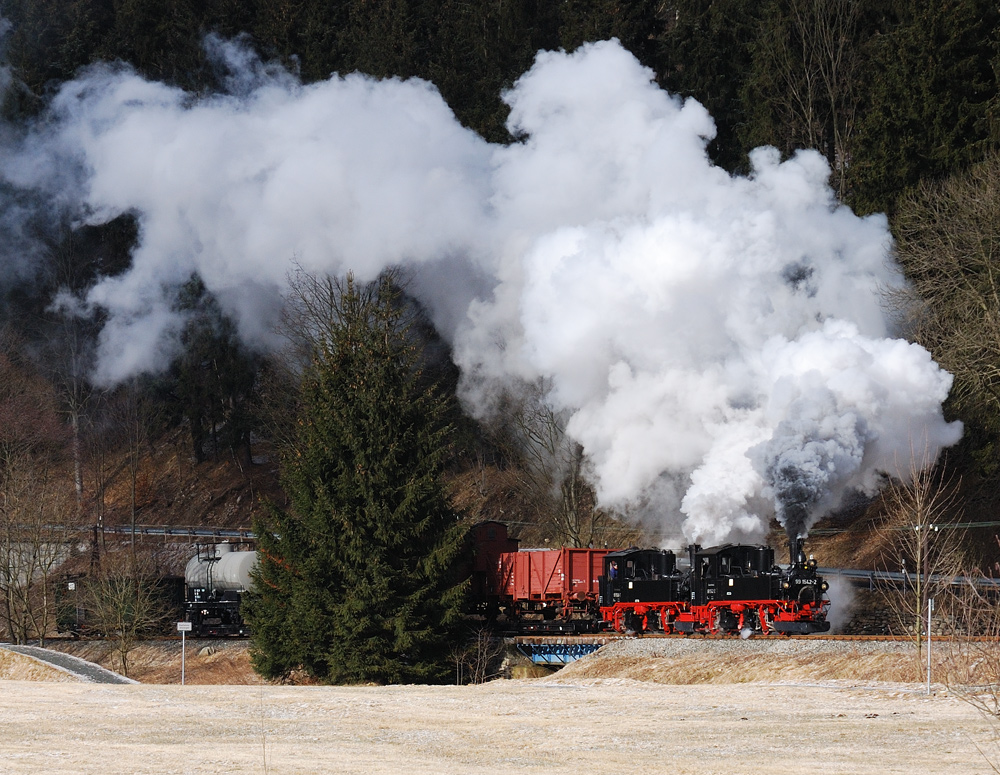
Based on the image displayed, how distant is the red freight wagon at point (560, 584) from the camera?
37.6 meters

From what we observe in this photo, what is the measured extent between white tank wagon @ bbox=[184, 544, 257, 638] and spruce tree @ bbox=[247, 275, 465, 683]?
8.73 meters

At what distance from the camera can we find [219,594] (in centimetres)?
4678

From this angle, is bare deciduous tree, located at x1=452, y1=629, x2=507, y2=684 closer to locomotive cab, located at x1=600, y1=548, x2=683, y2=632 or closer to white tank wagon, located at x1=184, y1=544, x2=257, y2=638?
locomotive cab, located at x1=600, y1=548, x2=683, y2=632

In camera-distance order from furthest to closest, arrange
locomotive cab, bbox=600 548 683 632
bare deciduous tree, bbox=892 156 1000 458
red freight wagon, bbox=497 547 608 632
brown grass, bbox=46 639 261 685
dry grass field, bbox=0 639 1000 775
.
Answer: brown grass, bbox=46 639 261 685 → bare deciduous tree, bbox=892 156 1000 458 → red freight wagon, bbox=497 547 608 632 → locomotive cab, bbox=600 548 683 632 → dry grass field, bbox=0 639 1000 775

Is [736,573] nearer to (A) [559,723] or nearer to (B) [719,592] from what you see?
(B) [719,592]

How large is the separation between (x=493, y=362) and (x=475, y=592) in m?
11.6

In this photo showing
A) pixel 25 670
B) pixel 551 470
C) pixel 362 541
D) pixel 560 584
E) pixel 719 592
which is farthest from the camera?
pixel 551 470

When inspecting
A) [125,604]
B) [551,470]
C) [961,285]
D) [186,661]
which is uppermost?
[961,285]

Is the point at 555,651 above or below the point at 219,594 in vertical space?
below

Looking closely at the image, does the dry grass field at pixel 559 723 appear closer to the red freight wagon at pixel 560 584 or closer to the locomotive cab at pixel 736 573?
the locomotive cab at pixel 736 573

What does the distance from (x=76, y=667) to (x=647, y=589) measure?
49.8 ft

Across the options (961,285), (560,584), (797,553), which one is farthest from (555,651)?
(961,285)

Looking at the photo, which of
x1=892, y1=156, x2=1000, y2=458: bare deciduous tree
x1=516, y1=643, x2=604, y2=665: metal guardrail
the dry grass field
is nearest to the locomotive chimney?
the dry grass field

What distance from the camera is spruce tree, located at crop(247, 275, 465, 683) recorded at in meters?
33.9
